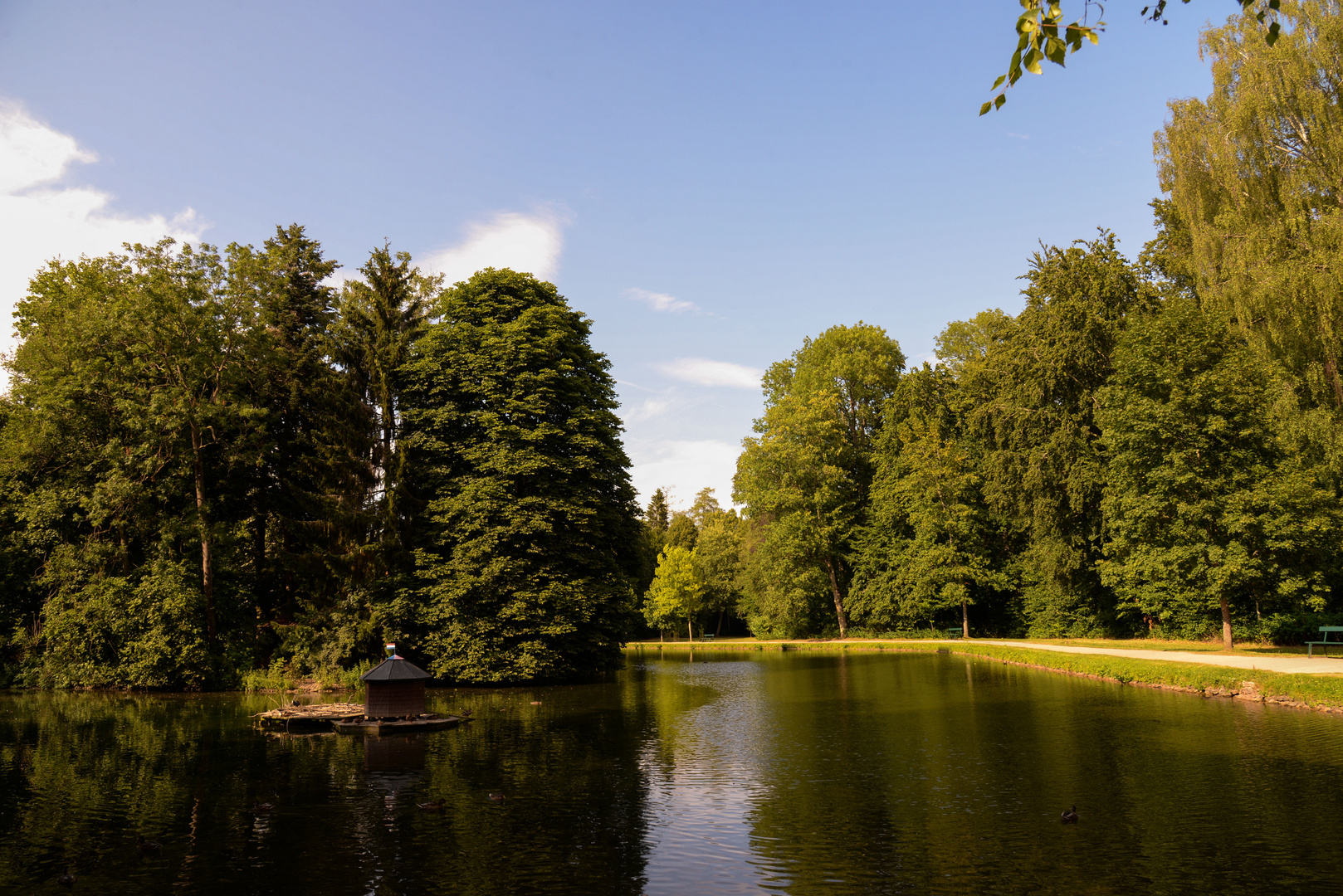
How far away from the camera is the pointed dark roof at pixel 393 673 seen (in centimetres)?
2477

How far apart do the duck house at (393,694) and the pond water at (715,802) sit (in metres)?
1.25

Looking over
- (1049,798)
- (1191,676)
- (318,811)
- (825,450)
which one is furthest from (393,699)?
(825,450)

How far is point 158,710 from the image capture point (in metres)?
30.4

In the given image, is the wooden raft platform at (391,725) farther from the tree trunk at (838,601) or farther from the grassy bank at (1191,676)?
the tree trunk at (838,601)

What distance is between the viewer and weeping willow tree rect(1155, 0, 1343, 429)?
3269 cm

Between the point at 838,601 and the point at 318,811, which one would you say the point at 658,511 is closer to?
the point at 838,601

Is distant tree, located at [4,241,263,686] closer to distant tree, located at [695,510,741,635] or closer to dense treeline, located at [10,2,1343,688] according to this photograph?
dense treeline, located at [10,2,1343,688]

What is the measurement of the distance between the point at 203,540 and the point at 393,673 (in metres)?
18.4

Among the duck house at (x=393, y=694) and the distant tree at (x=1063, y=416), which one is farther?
the distant tree at (x=1063, y=416)

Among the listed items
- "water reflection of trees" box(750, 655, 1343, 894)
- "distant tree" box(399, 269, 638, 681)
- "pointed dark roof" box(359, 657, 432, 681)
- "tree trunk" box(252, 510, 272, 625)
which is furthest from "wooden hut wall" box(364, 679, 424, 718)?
"tree trunk" box(252, 510, 272, 625)

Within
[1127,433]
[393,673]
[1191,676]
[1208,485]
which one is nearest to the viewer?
[393,673]

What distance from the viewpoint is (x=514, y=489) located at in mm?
39500

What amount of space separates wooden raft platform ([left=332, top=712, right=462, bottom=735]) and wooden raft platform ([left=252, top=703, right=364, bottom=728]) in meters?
0.33

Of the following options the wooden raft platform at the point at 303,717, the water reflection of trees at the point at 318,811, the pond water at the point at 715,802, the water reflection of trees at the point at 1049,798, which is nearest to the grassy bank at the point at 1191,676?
the pond water at the point at 715,802
